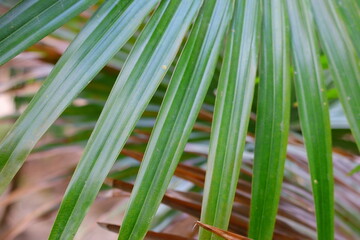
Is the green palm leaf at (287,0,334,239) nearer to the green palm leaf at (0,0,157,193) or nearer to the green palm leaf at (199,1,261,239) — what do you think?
the green palm leaf at (199,1,261,239)

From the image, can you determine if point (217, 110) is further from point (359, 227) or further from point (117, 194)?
point (359, 227)

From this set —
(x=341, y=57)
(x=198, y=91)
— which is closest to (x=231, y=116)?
(x=198, y=91)

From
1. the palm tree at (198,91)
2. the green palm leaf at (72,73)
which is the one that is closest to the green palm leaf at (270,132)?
the palm tree at (198,91)

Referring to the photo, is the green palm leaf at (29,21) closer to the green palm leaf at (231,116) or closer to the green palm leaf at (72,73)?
the green palm leaf at (72,73)

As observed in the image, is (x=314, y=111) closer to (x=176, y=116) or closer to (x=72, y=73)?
(x=176, y=116)

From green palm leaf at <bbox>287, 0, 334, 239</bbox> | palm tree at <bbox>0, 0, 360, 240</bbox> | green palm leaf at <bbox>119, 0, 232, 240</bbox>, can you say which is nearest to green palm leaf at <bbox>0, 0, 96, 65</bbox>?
palm tree at <bbox>0, 0, 360, 240</bbox>

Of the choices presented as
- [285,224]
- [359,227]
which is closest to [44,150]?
[285,224]
